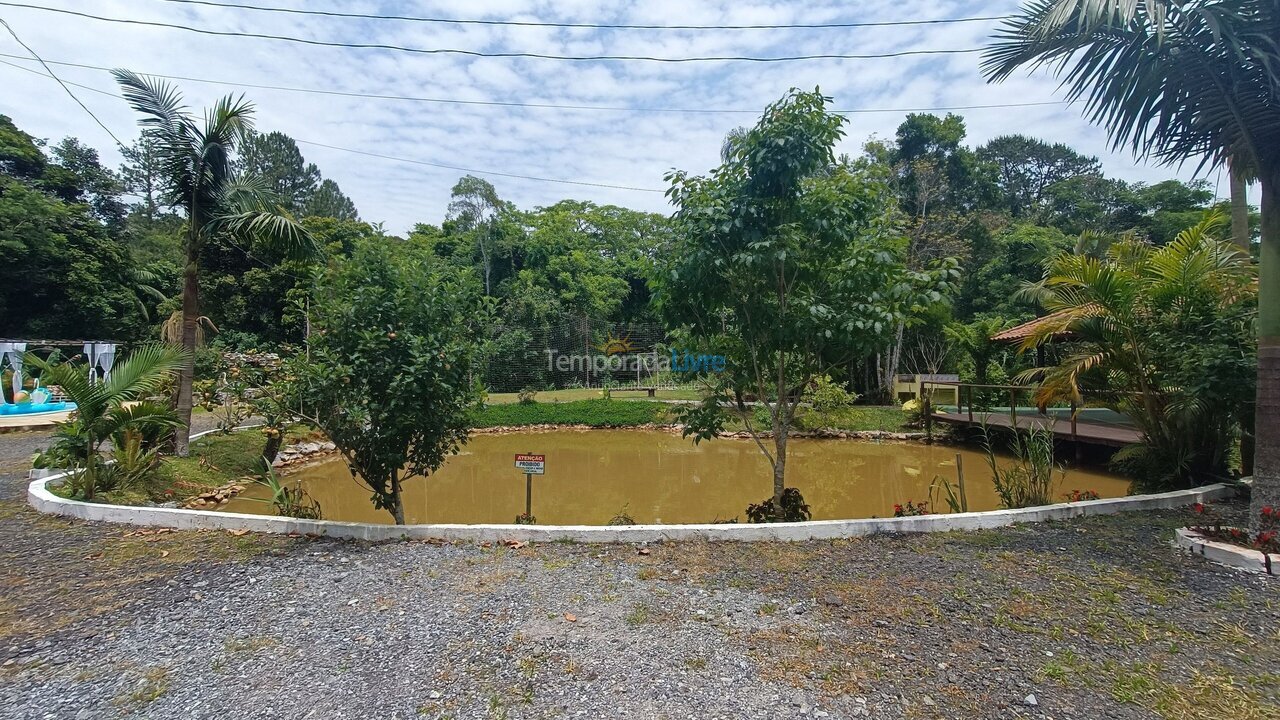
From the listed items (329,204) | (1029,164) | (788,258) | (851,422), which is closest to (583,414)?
(851,422)

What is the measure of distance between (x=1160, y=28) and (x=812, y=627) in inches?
137

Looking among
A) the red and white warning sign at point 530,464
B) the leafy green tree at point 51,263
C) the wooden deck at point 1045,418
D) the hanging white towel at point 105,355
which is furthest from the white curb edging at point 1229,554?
the leafy green tree at point 51,263

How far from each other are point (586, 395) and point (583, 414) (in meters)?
2.43

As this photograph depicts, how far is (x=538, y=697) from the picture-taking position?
6.64 ft

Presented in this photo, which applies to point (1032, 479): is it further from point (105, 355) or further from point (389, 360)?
point (105, 355)

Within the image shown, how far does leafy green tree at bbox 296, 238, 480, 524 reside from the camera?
373 centimetres

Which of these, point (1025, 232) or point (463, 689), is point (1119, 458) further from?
point (1025, 232)

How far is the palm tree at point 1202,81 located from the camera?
315cm

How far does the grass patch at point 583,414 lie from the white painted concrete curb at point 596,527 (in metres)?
9.41

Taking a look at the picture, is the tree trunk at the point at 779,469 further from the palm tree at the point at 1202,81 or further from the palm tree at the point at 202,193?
the palm tree at the point at 202,193

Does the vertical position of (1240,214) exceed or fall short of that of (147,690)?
it exceeds it

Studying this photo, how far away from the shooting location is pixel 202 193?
6672 mm

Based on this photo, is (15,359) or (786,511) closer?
(786,511)

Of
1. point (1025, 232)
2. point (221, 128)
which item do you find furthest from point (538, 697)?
point (1025, 232)
